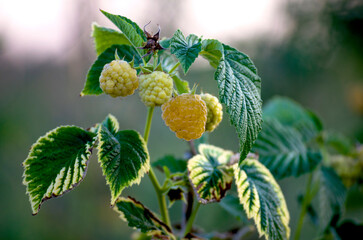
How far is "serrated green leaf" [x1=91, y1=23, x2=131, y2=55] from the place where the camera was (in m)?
0.60

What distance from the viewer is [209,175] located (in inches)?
21.8

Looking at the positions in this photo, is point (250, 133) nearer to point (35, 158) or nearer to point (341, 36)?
point (35, 158)

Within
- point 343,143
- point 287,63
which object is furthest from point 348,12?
point 343,143

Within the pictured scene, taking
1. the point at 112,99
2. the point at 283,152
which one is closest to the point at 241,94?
the point at 283,152

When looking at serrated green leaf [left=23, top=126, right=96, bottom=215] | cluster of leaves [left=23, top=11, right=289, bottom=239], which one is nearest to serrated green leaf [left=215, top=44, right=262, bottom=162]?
cluster of leaves [left=23, top=11, right=289, bottom=239]

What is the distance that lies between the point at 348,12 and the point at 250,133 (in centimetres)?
243

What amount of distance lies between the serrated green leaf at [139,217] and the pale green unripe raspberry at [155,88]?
200 mm

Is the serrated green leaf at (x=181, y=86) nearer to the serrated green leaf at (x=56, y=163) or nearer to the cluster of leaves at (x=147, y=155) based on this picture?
the cluster of leaves at (x=147, y=155)

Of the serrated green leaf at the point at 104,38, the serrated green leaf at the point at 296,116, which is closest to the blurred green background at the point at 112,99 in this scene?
the serrated green leaf at the point at 296,116

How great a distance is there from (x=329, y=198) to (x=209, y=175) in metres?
0.36

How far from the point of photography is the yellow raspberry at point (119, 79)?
0.46 metres

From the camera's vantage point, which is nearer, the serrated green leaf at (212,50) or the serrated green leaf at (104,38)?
the serrated green leaf at (212,50)

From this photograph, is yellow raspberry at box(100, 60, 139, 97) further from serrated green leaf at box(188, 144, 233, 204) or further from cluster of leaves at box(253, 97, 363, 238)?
cluster of leaves at box(253, 97, 363, 238)

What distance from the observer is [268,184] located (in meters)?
0.58
